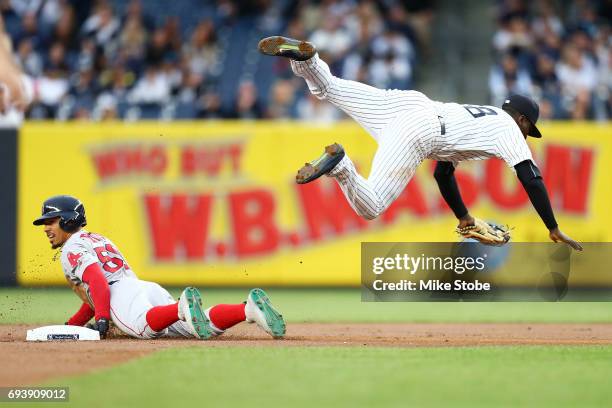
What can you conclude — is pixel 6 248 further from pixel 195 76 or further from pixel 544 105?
pixel 544 105

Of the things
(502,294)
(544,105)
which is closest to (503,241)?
(502,294)

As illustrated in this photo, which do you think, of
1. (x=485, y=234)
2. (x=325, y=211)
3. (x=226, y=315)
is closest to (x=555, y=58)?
(x=325, y=211)

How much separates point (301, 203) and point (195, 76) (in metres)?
2.94

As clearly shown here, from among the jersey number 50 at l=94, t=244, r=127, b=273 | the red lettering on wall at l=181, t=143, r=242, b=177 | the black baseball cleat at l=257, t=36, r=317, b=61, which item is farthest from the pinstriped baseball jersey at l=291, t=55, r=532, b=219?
the red lettering on wall at l=181, t=143, r=242, b=177

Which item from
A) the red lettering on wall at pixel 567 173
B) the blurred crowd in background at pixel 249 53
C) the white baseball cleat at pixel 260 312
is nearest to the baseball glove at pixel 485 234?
the white baseball cleat at pixel 260 312

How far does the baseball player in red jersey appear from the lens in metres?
7.89

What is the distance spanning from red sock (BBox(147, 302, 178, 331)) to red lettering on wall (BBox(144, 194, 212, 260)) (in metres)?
6.49

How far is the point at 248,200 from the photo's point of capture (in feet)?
47.8

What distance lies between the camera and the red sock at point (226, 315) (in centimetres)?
799

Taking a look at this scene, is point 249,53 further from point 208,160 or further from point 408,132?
point 408,132

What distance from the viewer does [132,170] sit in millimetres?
14609

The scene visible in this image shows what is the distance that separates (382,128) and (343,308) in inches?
165

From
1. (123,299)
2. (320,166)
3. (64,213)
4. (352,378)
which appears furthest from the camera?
(64,213)

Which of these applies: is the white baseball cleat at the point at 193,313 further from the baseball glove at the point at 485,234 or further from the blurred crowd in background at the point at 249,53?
the blurred crowd in background at the point at 249,53
